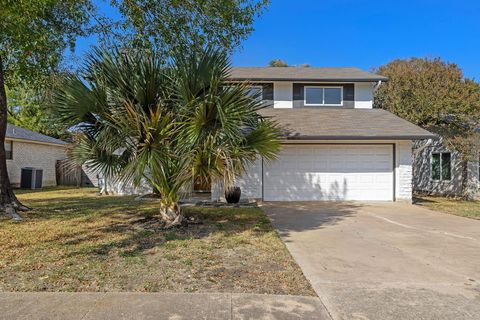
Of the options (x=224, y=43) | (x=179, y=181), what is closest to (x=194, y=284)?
(x=179, y=181)

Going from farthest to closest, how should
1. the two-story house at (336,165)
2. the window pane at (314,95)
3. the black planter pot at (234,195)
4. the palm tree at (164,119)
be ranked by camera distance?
1. the window pane at (314,95)
2. the two-story house at (336,165)
3. the black planter pot at (234,195)
4. the palm tree at (164,119)

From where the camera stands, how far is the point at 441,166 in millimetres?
16812

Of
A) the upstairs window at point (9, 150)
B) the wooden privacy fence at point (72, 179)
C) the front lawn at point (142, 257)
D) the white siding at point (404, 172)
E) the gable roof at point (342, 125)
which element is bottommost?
the front lawn at point (142, 257)

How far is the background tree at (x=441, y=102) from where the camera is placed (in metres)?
14.6

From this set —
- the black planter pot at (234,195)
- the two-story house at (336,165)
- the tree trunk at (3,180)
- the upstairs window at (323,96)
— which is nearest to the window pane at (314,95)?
the upstairs window at (323,96)

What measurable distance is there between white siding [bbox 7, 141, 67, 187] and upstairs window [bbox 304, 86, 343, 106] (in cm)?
1636

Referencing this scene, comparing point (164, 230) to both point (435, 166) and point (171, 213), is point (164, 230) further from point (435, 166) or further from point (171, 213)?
point (435, 166)

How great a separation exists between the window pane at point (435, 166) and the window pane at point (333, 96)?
6.02m

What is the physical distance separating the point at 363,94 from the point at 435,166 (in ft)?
18.4

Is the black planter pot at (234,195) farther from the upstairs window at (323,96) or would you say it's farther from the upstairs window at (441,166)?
the upstairs window at (441,166)

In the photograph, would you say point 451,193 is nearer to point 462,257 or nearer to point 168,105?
point 462,257

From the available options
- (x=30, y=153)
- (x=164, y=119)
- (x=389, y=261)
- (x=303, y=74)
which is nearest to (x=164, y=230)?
(x=164, y=119)

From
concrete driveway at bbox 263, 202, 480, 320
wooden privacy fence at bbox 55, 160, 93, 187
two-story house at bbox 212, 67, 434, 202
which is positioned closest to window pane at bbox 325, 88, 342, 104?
two-story house at bbox 212, 67, 434, 202

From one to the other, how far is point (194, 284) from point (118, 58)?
17.0 feet
